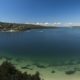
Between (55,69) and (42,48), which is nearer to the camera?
(55,69)

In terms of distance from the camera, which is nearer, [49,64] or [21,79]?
[21,79]

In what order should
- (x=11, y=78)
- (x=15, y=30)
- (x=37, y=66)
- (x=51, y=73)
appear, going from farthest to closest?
(x=15, y=30) → (x=37, y=66) → (x=51, y=73) → (x=11, y=78)

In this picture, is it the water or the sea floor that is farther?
the water

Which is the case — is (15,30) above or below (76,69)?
below

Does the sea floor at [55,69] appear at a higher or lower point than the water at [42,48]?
higher

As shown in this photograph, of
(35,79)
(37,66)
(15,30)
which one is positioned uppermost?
(35,79)

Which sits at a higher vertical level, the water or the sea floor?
the sea floor

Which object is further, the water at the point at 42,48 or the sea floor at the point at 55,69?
the water at the point at 42,48

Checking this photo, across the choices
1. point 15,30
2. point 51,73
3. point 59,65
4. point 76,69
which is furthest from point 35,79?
point 15,30

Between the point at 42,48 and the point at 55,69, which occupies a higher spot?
the point at 55,69

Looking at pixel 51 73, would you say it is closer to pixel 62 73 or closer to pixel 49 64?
pixel 62 73

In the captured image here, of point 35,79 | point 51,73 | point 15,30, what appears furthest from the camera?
point 15,30
